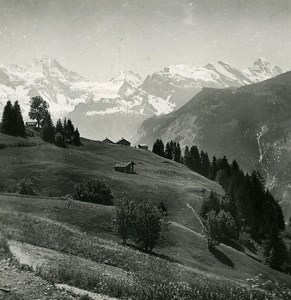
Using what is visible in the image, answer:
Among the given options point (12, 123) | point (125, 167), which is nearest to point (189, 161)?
point (125, 167)

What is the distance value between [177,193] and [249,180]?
42086 millimetres

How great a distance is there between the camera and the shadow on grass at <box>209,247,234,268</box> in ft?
216

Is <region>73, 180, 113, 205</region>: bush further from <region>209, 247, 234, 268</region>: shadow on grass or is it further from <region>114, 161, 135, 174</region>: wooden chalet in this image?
<region>114, 161, 135, 174</region>: wooden chalet

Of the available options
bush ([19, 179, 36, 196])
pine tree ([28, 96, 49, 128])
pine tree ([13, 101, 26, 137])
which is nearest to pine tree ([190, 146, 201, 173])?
pine tree ([28, 96, 49, 128])

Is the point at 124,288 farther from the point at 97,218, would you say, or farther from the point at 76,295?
the point at 97,218

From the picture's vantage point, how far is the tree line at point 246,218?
8203 centimetres

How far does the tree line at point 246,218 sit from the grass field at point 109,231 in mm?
3278

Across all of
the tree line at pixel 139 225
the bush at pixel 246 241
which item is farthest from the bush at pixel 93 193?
the bush at pixel 246 241

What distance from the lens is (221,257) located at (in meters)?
67.2

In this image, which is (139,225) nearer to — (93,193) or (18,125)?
(93,193)

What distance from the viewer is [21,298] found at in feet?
50.1

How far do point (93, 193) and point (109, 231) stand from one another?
2206 centimetres

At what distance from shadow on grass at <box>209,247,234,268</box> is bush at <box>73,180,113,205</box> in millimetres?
24452

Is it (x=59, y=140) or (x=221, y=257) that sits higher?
(x=59, y=140)
